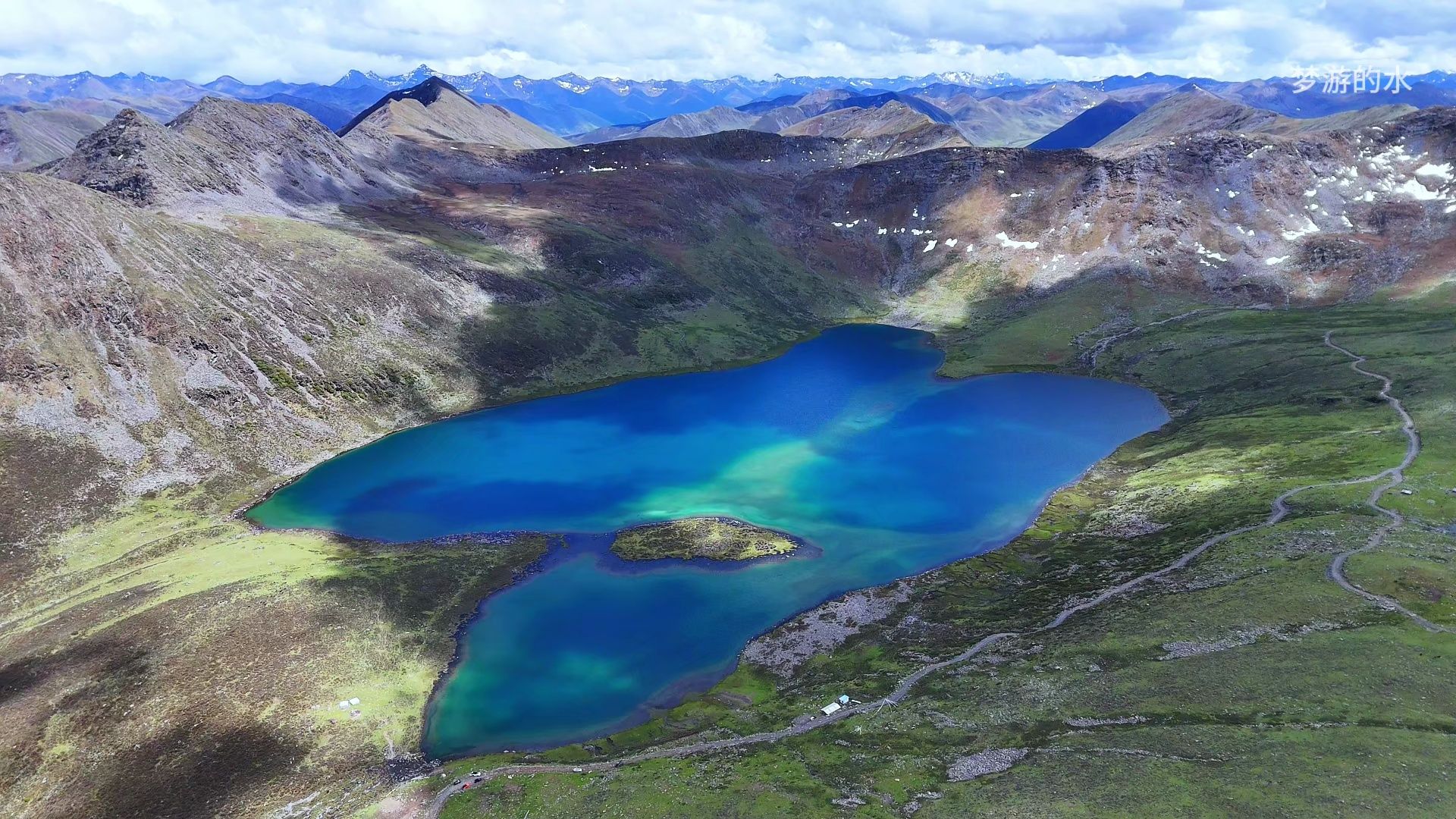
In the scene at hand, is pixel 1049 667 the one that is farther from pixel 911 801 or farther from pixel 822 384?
pixel 822 384

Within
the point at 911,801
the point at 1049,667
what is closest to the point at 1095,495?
the point at 1049,667

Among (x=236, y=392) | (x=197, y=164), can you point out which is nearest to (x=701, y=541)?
(x=236, y=392)

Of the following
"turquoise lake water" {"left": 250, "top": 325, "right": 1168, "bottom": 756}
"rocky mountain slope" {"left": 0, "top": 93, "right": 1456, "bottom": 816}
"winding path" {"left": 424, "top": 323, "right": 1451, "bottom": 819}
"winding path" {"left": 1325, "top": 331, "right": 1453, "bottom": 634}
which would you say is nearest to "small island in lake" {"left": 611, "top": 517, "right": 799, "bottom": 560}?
"turquoise lake water" {"left": 250, "top": 325, "right": 1168, "bottom": 756}

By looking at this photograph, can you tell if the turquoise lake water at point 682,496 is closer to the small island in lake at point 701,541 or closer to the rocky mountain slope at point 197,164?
the small island in lake at point 701,541

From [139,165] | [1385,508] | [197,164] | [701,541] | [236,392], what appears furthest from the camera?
[197,164]

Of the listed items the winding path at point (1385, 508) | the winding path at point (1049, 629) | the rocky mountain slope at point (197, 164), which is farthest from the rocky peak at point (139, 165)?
the winding path at point (1385, 508)

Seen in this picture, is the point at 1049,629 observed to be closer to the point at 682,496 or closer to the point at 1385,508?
the point at 1385,508
